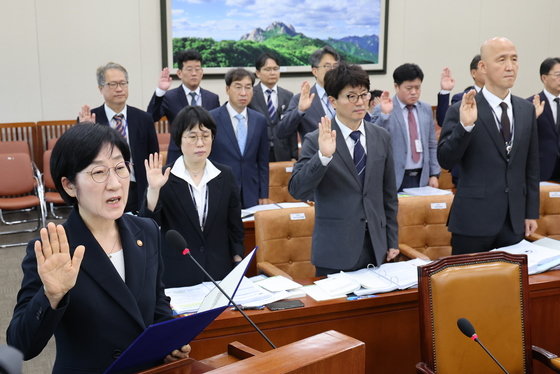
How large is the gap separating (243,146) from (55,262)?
10.5ft

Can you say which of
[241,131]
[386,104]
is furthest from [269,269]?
[386,104]

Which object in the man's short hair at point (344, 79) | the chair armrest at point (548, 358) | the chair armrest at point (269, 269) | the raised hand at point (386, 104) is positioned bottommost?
the chair armrest at point (548, 358)

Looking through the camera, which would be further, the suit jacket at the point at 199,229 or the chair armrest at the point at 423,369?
the suit jacket at the point at 199,229

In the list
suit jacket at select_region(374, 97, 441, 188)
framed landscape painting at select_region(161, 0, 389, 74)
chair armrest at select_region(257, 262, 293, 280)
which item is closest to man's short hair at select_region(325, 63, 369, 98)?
chair armrest at select_region(257, 262, 293, 280)

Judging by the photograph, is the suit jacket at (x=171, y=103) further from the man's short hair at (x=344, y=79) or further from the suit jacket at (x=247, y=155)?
the man's short hair at (x=344, y=79)

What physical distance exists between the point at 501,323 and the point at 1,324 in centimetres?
324

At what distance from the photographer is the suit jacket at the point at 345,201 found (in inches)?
Answer: 120

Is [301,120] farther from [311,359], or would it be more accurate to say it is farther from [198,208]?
→ [311,359]

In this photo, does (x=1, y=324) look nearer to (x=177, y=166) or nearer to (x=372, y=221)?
(x=177, y=166)

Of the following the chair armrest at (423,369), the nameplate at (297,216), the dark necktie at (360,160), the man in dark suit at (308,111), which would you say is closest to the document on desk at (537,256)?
the dark necktie at (360,160)

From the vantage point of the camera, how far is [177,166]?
3258 mm

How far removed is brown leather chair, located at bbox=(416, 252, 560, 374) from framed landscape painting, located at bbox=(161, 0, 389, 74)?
6414 millimetres

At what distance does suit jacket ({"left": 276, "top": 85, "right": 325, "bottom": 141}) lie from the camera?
201 inches

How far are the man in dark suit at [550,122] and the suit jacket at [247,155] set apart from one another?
2490 mm
